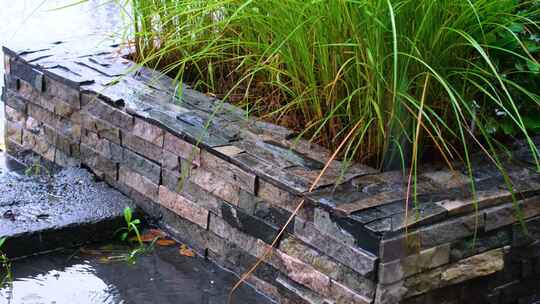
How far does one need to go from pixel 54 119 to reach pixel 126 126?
2.11 ft

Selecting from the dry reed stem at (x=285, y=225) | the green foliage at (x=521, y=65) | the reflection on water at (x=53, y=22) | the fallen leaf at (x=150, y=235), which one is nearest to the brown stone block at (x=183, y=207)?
the fallen leaf at (x=150, y=235)

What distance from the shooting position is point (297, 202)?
285 cm

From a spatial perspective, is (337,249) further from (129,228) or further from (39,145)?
(39,145)

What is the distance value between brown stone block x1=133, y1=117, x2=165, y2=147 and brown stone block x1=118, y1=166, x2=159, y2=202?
0.18 m

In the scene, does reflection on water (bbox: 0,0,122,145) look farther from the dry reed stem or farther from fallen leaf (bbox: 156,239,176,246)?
the dry reed stem

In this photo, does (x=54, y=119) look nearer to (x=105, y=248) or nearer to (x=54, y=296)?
(x=105, y=248)

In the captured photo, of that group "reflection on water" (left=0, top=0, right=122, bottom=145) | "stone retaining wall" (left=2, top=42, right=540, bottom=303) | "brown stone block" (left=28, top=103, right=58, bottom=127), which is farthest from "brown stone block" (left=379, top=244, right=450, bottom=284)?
"reflection on water" (left=0, top=0, right=122, bottom=145)

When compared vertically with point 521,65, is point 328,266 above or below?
below

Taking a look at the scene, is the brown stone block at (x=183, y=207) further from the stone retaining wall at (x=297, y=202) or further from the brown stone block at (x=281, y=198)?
the brown stone block at (x=281, y=198)

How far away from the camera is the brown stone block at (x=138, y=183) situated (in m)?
3.58

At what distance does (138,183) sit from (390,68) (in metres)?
1.27

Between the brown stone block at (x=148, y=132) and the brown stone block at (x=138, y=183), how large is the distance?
0.61ft

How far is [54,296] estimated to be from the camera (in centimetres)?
308

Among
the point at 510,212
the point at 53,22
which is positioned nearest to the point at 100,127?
the point at 510,212
